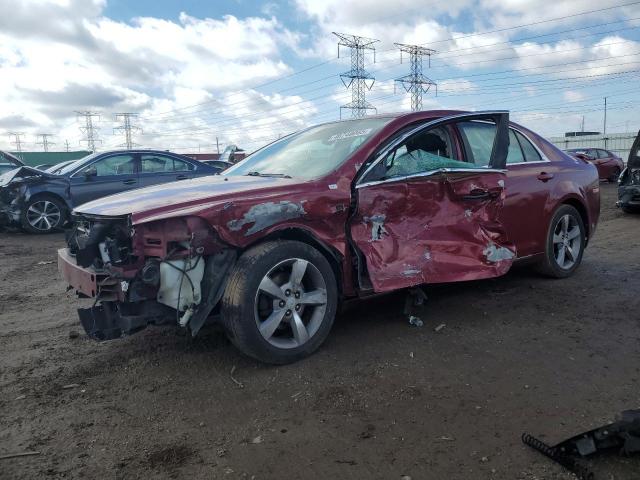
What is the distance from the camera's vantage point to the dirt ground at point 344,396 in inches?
97.0

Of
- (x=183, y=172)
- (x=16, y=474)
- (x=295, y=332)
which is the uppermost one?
(x=183, y=172)

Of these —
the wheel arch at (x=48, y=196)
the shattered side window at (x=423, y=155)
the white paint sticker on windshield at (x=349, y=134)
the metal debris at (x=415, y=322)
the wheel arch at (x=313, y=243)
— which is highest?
the white paint sticker on windshield at (x=349, y=134)

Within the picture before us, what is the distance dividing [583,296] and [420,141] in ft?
7.32

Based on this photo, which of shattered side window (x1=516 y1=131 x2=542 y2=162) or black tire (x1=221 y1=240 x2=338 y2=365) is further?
shattered side window (x1=516 y1=131 x2=542 y2=162)

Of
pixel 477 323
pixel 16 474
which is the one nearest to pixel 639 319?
pixel 477 323

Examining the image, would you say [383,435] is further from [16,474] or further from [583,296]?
[583,296]

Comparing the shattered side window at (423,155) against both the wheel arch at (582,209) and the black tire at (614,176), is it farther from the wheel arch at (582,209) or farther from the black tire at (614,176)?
the black tire at (614,176)

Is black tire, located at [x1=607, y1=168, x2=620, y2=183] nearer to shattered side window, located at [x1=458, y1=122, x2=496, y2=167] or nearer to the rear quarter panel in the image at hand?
the rear quarter panel

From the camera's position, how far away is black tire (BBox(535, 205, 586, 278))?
17.1ft

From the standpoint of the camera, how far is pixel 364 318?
4449mm

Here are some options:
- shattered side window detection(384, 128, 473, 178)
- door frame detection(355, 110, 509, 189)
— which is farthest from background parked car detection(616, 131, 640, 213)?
shattered side window detection(384, 128, 473, 178)

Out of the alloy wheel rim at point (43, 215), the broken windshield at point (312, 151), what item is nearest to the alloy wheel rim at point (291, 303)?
the broken windshield at point (312, 151)

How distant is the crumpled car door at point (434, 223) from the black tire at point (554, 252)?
36.8 inches

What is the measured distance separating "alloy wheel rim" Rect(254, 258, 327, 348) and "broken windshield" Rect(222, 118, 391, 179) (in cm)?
74
